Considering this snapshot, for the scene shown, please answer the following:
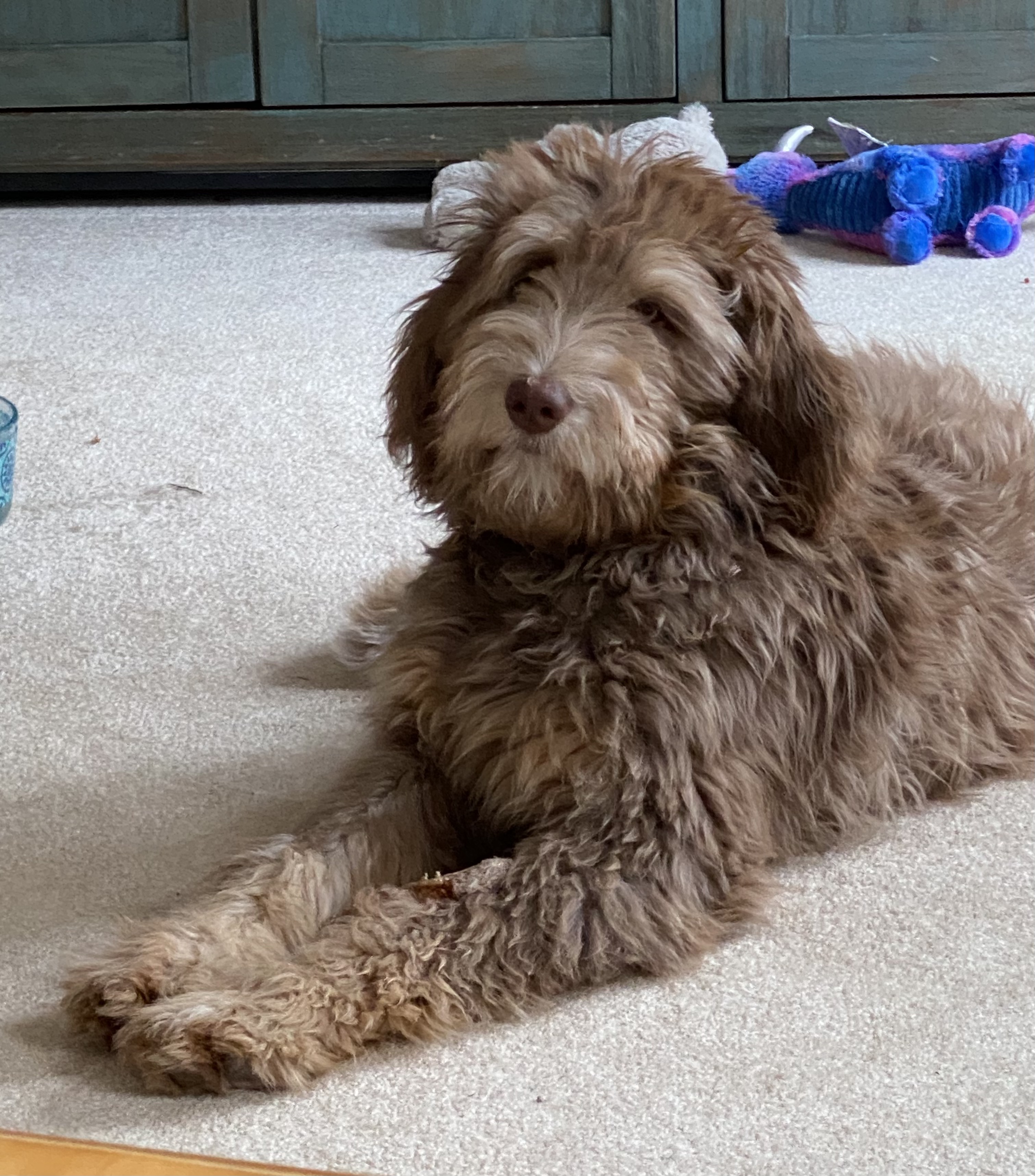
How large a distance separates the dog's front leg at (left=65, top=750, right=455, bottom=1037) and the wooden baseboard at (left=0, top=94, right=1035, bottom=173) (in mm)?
3028

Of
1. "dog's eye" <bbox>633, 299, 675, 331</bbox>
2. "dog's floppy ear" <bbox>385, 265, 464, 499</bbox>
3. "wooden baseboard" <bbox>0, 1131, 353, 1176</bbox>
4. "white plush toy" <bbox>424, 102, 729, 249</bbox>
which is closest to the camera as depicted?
"wooden baseboard" <bbox>0, 1131, 353, 1176</bbox>

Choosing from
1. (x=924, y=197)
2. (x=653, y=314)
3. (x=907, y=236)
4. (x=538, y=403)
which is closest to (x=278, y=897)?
(x=538, y=403)

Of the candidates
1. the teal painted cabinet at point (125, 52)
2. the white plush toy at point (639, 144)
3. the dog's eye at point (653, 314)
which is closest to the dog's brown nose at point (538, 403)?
the dog's eye at point (653, 314)

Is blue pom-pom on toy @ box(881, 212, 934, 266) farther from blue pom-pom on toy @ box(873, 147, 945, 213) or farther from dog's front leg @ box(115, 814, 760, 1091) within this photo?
dog's front leg @ box(115, 814, 760, 1091)

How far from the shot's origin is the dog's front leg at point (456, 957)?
59.4 inches

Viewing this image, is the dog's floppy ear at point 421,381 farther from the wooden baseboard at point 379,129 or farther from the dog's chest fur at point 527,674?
the wooden baseboard at point 379,129

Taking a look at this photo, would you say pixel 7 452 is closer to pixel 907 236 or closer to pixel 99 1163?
pixel 99 1163

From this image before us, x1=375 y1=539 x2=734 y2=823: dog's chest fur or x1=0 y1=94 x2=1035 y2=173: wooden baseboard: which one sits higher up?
x1=0 y1=94 x2=1035 y2=173: wooden baseboard

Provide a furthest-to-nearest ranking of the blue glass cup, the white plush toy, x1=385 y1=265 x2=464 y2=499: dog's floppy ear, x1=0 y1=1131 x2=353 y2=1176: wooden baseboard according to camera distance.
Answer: the white plush toy < the blue glass cup < x1=385 y1=265 x2=464 y2=499: dog's floppy ear < x1=0 y1=1131 x2=353 y2=1176: wooden baseboard

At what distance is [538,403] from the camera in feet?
5.30

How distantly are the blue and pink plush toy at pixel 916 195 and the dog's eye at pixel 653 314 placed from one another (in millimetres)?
2427

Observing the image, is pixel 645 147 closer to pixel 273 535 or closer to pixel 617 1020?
pixel 617 1020

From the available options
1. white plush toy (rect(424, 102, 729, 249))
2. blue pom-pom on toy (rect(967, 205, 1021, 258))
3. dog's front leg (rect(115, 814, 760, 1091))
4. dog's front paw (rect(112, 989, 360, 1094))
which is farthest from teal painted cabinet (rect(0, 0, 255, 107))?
dog's front paw (rect(112, 989, 360, 1094))

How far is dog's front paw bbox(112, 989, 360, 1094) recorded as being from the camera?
1.49 metres
